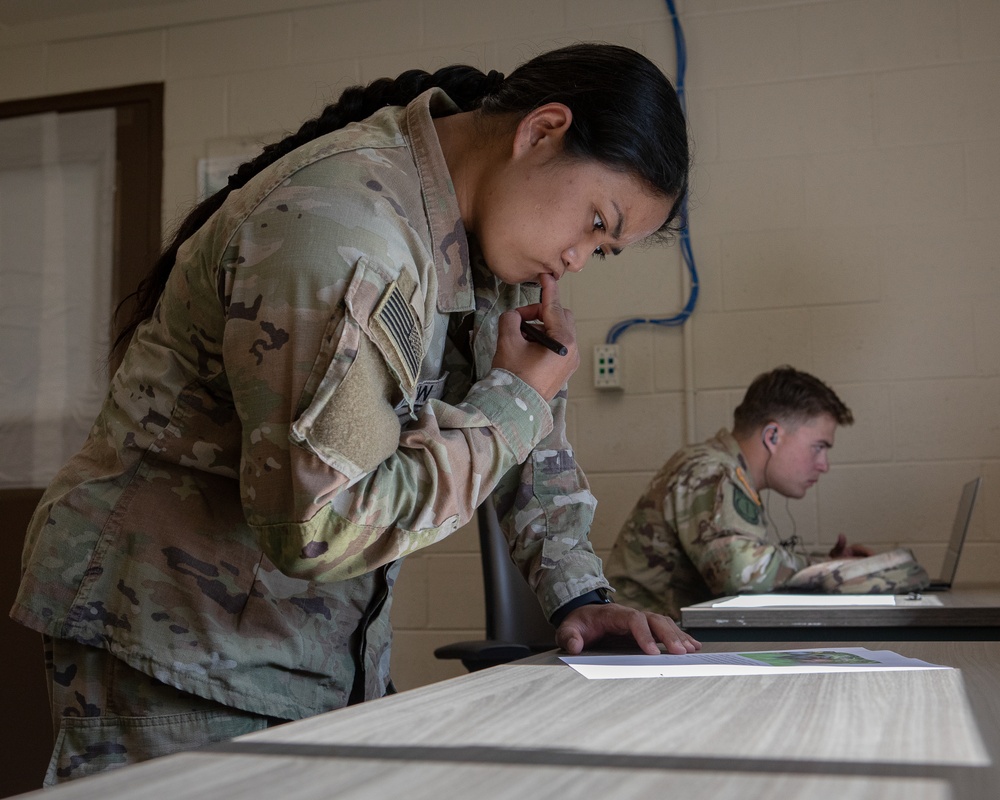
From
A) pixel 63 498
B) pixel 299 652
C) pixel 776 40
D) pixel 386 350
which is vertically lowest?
pixel 299 652

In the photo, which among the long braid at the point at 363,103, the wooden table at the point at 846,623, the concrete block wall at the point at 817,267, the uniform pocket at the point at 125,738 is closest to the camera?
the uniform pocket at the point at 125,738

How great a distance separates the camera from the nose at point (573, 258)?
119 cm

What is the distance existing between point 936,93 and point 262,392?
2882 millimetres

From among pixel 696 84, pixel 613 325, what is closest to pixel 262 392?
pixel 613 325

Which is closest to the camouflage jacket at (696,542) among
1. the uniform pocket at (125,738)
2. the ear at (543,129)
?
the ear at (543,129)

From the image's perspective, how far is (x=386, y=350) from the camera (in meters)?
0.93

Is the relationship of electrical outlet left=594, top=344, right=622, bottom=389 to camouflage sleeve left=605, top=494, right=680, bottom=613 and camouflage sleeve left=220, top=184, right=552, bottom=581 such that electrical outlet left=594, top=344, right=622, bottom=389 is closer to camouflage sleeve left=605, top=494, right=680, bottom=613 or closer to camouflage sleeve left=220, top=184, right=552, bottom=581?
camouflage sleeve left=605, top=494, right=680, bottom=613

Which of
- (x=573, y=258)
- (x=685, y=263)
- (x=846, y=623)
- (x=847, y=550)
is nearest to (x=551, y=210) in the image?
(x=573, y=258)

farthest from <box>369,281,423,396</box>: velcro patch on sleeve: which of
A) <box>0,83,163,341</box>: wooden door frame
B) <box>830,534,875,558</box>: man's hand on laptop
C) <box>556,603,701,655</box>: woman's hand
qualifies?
<box>0,83,163,341</box>: wooden door frame

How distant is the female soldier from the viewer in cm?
91

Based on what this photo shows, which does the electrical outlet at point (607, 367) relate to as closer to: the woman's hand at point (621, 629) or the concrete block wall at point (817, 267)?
the concrete block wall at point (817, 267)

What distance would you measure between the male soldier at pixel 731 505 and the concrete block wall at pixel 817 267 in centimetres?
26

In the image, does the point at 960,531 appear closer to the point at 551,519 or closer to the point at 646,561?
the point at 646,561

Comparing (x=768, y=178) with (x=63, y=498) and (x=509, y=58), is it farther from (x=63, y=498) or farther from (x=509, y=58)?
(x=63, y=498)
